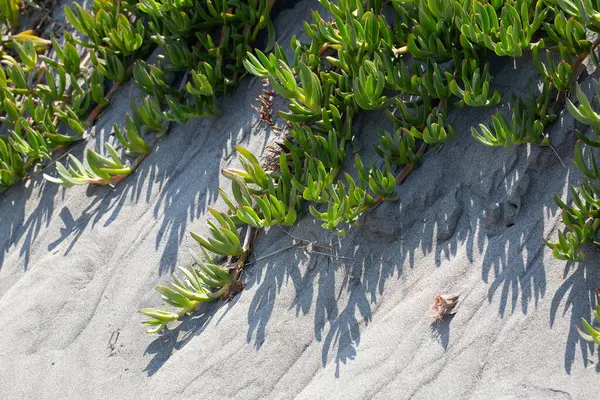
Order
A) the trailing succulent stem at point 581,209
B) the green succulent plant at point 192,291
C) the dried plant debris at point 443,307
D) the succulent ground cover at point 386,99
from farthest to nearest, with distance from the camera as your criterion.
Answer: the green succulent plant at point 192,291 < the succulent ground cover at point 386,99 < the dried plant debris at point 443,307 < the trailing succulent stem at point 581,209

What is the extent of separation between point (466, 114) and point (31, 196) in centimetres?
222

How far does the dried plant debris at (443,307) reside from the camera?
2.58 metres

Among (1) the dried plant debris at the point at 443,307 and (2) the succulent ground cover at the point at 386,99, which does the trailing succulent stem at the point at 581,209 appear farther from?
(1) the dried plant debris at the point at 443,307

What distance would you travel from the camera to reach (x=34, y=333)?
337 cm

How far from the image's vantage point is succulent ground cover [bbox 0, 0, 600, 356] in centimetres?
278

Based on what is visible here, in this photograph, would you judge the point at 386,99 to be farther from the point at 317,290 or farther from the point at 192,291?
the point at 192,291

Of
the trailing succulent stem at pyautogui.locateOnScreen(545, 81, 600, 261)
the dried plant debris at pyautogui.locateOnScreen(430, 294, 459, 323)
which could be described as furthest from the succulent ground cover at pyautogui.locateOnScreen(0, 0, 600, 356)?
the dried plant debris at pyautogui.locateOnScreen(430, 294, 459, 323)

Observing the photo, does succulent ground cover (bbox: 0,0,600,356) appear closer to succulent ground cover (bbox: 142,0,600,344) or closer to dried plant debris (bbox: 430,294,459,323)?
succulent ground cover (bbox: 142,0,600,344)

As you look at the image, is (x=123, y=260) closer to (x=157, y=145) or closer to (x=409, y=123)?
(x=157, y=145)

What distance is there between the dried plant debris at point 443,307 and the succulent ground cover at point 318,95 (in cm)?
38

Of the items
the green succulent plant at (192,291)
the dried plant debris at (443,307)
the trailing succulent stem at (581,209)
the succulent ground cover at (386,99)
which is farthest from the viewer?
the green succulent plant at (192,291)

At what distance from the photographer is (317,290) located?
9.59 feet

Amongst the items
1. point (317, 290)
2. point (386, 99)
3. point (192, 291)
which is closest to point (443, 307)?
point (317, 290)

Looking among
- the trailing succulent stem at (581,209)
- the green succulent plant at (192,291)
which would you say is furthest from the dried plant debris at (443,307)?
the green succulent plant at (192,291)
